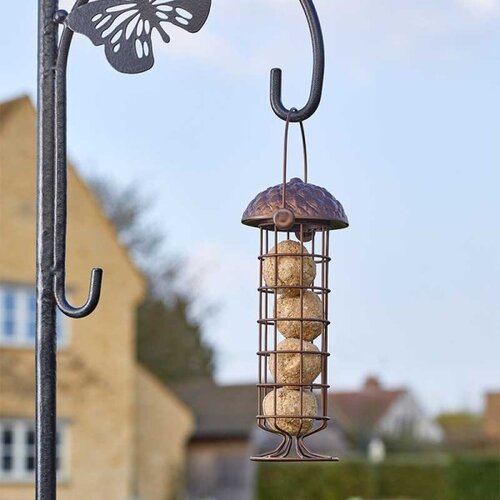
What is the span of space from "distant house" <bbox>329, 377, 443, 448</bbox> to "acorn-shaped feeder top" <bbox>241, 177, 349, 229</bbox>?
45277mm

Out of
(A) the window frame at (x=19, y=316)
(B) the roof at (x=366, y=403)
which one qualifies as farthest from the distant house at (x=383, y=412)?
(A) the window frame at (x=19, y=316)

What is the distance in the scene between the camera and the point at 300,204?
3.89 metres

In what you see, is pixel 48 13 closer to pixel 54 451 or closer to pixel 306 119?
pixel 306 119

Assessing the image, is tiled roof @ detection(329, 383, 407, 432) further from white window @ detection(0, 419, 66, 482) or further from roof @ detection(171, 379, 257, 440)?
white window @ detection(0, 419, 66, 482)

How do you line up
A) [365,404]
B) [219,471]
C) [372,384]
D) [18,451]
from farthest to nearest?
[372,384], [365,404], [219,471], [18,451]

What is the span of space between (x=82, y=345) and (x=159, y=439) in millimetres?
5973

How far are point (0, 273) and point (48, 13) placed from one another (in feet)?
69.6

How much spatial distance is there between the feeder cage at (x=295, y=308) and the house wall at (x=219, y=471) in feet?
105

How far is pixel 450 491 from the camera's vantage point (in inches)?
1358

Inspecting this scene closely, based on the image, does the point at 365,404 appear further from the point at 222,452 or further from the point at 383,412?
the point at 222,452

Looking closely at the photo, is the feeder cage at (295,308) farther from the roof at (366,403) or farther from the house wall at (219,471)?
the roof at (366,403)

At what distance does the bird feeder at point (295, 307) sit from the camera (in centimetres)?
392

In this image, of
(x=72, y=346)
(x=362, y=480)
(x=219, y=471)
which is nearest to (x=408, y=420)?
(x=219, y=471)

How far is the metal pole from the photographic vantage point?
382 cm
